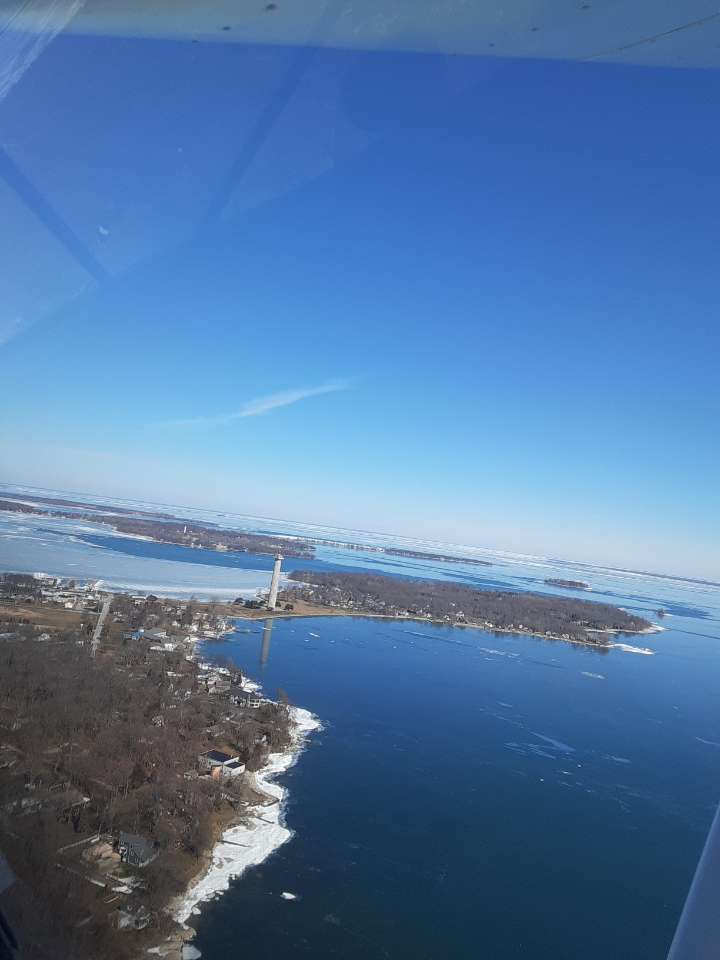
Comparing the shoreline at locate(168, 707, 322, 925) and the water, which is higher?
the shoreline at locate(168, 707, 322, 925)

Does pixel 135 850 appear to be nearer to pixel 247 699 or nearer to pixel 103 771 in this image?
pixel 103 771

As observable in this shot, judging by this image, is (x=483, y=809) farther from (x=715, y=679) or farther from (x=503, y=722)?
(x=715, y=679)

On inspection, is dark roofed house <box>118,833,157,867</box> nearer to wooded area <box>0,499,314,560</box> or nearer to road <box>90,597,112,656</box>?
wooded area <box>0,499,314,560</box>

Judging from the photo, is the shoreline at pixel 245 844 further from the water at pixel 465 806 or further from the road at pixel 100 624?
the road at pixel 100 624

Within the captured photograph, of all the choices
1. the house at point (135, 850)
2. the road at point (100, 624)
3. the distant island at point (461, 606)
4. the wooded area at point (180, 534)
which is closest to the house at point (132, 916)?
the house at point (135, 850)

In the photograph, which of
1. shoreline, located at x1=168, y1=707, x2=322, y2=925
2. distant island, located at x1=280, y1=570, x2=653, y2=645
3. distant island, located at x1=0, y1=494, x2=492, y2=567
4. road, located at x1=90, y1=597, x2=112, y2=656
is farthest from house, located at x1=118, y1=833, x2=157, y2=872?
distant island, located at x1=280, y1=570, x2=653, y2=645
